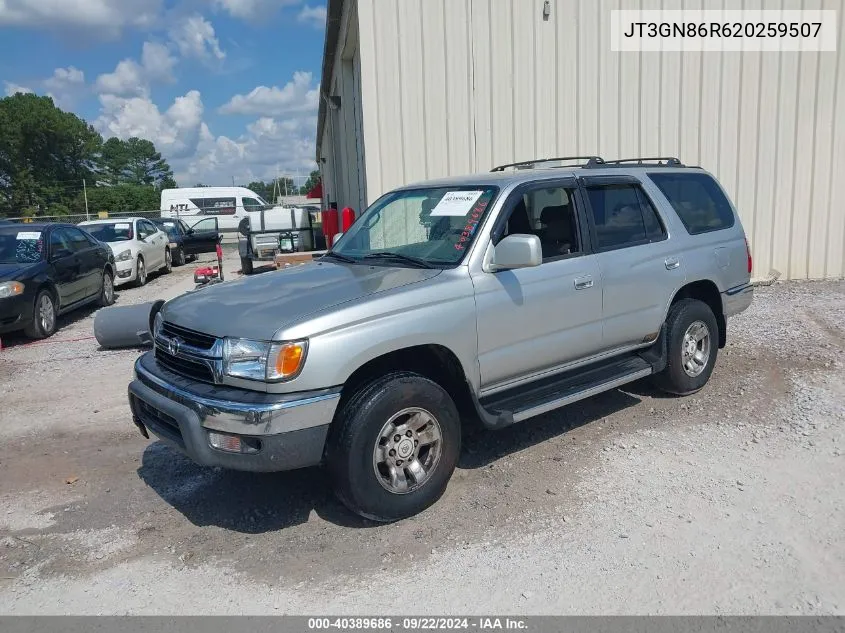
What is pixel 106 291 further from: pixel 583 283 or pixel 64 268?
pixel 583 283

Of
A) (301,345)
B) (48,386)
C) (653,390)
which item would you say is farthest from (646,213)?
(48,386)

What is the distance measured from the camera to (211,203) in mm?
35125

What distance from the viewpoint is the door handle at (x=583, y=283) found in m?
4.86

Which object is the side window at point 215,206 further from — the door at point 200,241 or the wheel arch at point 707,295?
the wheel arch at point 707,295

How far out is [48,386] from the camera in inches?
289

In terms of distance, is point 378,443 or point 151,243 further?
point 151,243

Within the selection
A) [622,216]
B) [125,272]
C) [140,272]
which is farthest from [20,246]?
[622,216]

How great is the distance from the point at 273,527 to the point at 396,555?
0.82m

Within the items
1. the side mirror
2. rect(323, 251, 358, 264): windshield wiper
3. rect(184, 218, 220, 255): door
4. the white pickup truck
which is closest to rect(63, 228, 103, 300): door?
the white pickup truck

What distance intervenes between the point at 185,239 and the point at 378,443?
66.2 feet

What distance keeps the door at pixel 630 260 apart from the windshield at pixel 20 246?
825 cm

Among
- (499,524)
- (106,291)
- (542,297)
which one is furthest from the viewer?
(106,291)

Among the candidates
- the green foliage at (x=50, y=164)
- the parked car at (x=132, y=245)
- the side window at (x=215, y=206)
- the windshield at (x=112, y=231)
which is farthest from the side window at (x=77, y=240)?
the green foliage at (x=50, y=164)

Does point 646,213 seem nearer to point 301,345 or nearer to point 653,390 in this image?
point 653,390
